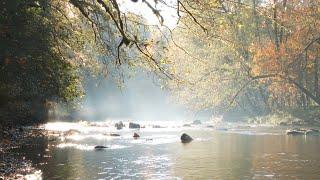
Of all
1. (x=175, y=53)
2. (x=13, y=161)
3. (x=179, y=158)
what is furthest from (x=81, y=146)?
(x=13, y=161)

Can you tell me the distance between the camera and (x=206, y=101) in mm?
61875

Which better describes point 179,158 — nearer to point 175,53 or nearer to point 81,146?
point 175,53

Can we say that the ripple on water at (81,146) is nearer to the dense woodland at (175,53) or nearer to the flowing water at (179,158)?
the flowing water at (179,158)

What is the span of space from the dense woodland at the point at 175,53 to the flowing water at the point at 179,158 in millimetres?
3298

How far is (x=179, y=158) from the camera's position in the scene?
2573 cm

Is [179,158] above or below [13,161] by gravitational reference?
below

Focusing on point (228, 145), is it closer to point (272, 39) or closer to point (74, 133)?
point (74, 133)

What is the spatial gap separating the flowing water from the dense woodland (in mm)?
3298

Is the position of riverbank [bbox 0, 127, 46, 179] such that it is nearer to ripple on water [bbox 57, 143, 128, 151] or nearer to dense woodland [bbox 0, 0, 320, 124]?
dense woodland [bbox 0, 0, 320, 124]

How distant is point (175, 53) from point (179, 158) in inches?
339

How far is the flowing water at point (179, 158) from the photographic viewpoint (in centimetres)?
2047

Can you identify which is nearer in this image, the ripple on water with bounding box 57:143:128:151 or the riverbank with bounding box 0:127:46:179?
the riverbank with bounding box 0:127:46:179

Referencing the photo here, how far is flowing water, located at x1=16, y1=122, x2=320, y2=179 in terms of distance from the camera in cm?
2047

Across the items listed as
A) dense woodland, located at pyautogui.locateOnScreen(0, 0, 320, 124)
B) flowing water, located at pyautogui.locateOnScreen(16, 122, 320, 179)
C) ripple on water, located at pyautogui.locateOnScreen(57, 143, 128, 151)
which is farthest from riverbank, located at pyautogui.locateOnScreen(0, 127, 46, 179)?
ripple on water, located at pyautogui.locateOnScreen(57, 143, 128, 151)
